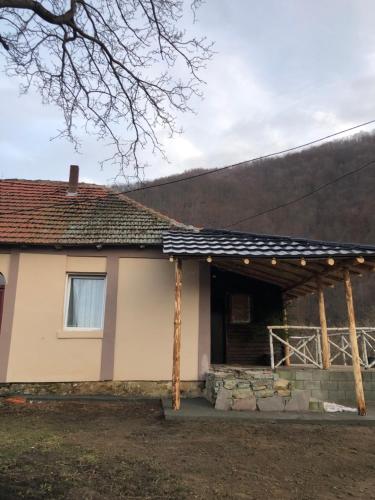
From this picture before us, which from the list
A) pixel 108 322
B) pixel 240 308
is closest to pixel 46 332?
pixel 108 322

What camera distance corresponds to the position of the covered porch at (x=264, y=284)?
7.98 meters

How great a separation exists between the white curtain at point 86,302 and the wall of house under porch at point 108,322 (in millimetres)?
279

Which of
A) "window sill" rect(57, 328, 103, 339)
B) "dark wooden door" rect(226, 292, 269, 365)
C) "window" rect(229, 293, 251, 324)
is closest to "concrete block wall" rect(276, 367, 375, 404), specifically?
"dark wooden door" rect(226, 292, 269, 365)

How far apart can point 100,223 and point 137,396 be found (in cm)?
409

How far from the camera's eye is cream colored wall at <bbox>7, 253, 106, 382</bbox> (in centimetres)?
919

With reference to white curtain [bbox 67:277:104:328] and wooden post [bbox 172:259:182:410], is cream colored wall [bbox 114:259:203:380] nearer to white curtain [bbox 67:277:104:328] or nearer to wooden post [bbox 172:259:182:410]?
white curtain [bbox 67:277:104:328]

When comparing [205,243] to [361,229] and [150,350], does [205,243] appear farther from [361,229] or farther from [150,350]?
[361,229]

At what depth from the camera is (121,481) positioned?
173 inches

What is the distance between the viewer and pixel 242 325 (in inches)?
472

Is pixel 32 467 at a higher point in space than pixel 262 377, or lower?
lower

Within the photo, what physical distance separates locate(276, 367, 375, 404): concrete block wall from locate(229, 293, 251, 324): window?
3021mm

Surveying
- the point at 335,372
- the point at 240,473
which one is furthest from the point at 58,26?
the point at 335,372

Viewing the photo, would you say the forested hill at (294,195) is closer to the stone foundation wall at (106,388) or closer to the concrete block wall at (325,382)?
the stone foundation wall at (106,388)

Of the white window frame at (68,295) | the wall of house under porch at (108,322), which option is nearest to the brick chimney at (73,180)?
the wall of house under porch at (108,322)
